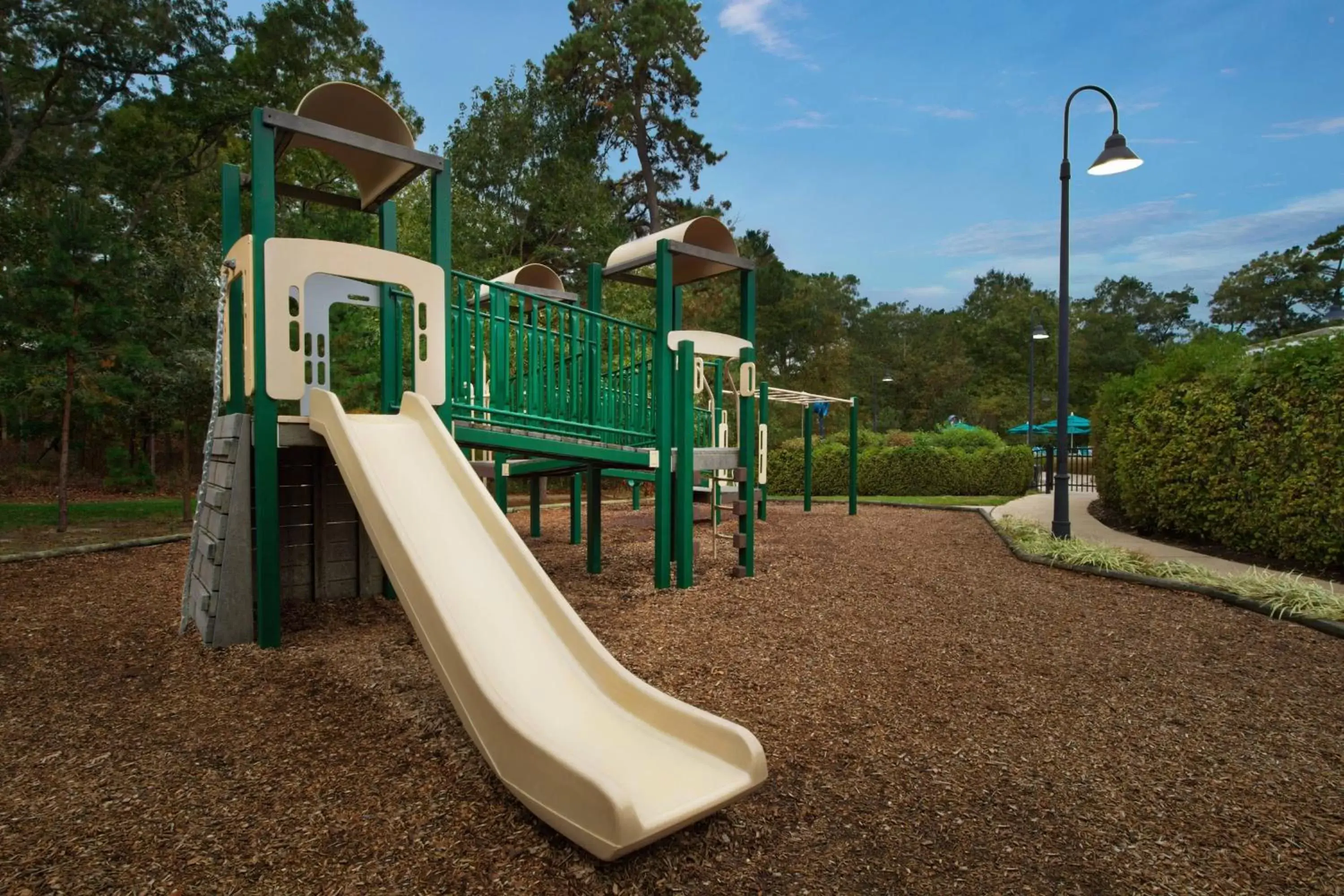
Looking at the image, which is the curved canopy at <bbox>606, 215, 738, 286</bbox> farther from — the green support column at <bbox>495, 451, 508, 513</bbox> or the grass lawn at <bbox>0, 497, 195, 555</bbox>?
the grass lawn at <bbox>0, 497, 195, 555</bbox>

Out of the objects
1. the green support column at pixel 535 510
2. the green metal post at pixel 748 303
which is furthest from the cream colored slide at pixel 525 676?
the green support column at pixel 535 510

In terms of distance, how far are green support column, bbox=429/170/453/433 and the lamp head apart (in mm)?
6620

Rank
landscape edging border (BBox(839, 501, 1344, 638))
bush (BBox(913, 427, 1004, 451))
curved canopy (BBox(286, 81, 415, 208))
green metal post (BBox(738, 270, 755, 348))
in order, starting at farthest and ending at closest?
bush (BBox(913, 427, 1004, 451)) < green metal post (BBox(738, 270, 755, 348)) < landscape edging border (BBox(839, 501, 1344, 638)) < curved canopy (BBox(286, 81, 415, 208))

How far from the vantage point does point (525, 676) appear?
2680 mm

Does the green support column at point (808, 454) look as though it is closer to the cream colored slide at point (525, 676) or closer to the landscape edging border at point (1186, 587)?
the landscape edging border at point (1186, 587)

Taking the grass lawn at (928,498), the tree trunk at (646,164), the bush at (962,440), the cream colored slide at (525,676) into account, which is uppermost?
the tree trunk at (646,164)

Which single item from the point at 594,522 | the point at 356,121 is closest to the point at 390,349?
the point at 356,121

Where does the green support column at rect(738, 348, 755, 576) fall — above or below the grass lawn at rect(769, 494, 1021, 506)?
above

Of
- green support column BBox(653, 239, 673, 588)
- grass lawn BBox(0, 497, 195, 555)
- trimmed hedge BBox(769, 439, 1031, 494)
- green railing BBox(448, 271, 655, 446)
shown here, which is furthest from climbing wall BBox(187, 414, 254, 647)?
trimmed hedge BBox(769, 439, 1031, 494)

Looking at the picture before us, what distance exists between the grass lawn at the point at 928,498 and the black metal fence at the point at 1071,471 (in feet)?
5.80

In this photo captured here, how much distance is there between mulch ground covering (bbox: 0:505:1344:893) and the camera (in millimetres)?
2062

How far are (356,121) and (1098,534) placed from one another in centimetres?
922

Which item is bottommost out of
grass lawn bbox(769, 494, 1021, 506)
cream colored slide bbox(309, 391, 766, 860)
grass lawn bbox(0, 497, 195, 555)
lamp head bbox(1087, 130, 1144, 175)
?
grass lawn bbox(769, 494, 1021, 506)

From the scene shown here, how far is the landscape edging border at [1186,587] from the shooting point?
4.66m
